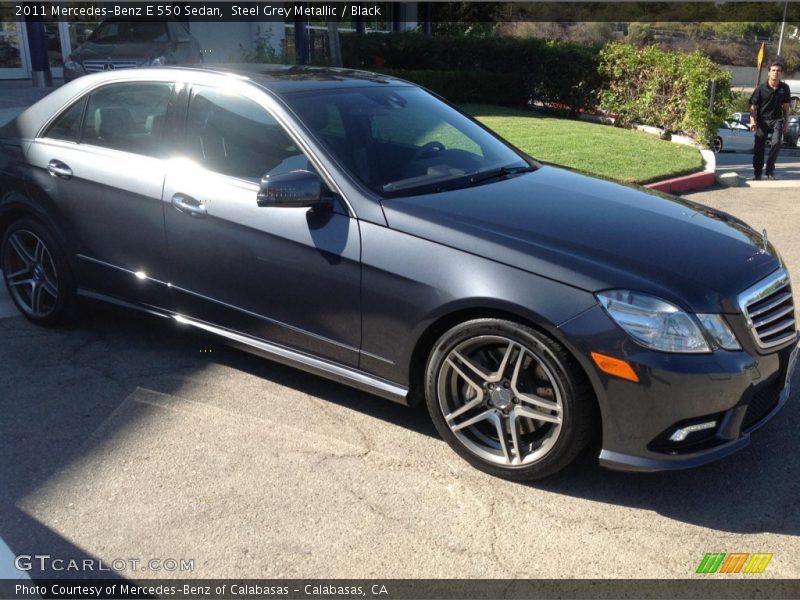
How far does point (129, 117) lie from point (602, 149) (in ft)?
28.8

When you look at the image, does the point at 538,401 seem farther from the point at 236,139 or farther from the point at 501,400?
the point at 236,139

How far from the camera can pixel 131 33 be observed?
16.5 meters

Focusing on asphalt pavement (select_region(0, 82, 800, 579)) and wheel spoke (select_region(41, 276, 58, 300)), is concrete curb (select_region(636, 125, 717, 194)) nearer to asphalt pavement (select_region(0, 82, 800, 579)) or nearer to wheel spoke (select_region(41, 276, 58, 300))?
asphalt pavement (select_region(0, 82, 800, 579))

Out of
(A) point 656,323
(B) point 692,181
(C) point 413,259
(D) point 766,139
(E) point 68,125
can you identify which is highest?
(E) point 68,125

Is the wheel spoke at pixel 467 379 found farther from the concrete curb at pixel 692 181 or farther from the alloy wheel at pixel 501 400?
the concrete curb at pixel 692 181

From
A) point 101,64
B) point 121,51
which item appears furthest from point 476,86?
point 101,64

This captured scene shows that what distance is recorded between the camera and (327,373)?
4082 mm

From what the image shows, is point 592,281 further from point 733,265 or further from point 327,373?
point 327,373

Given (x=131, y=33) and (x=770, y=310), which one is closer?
(x=770, y=310)

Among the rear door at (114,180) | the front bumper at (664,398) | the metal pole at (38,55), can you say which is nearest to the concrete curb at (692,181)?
the rear door at (114,180)

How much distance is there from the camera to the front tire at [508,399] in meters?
3.39

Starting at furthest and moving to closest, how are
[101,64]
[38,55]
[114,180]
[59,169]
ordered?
[38,55] < [101,64] < [59,169] < [114,180]

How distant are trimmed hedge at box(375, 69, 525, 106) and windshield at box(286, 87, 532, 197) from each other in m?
14.6

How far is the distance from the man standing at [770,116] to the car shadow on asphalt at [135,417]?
8.71 meters
